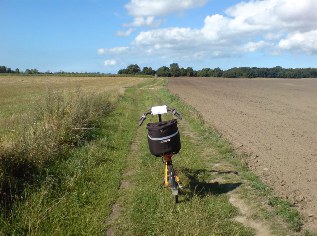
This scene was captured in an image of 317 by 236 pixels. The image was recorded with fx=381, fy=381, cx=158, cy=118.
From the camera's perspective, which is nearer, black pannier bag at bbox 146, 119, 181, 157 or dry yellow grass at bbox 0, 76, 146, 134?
black pannier bag at bbox 146, 119, 181, 157

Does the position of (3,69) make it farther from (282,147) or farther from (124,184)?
(124,184)

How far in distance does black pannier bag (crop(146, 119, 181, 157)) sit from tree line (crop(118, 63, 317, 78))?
95245 mm

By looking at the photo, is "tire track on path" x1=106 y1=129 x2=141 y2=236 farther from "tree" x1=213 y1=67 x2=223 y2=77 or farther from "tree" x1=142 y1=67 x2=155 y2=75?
"tree" x1=142 y1=67 x2=155 y2=75

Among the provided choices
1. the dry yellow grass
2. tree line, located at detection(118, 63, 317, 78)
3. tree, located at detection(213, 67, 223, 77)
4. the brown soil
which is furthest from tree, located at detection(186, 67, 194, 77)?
the brown soil

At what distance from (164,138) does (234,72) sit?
107 m

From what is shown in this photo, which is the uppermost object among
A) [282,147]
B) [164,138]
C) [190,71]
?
[164,138]

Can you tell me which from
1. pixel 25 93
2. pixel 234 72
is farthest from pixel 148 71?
pixel 25 93

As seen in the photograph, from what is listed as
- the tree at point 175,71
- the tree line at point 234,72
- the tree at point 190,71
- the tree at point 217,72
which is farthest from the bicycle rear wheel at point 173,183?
the tree at point 190,71

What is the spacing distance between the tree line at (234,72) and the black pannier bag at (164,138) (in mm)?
95245

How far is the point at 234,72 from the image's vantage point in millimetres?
Answer: 110000

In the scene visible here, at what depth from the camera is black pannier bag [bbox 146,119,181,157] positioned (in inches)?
250

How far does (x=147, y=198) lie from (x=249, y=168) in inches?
121

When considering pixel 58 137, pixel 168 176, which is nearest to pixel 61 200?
pixel 168 176

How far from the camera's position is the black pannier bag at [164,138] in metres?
6.35
